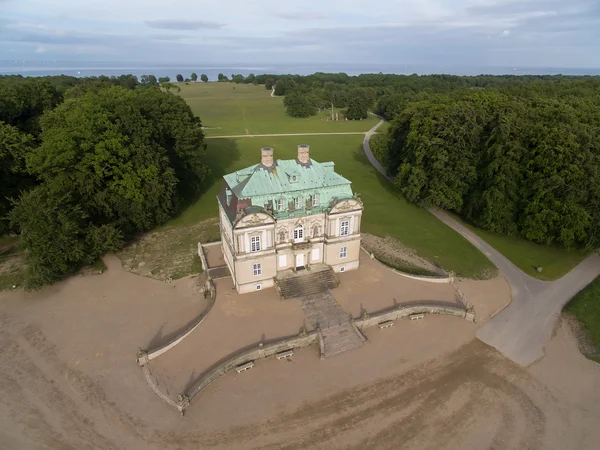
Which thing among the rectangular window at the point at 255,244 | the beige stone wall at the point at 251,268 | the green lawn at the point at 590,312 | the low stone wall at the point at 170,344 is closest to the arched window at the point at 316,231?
the beige stone wall at the point at 251,268

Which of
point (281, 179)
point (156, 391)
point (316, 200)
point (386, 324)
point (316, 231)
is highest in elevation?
point (281, 179)

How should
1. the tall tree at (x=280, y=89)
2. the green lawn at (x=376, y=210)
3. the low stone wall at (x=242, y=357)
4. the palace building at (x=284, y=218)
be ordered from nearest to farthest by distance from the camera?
the low stone wall at (x=242, y=357) < the palace building at (x=284, y=218) < the green lawn at (x=376, y=210) < the tall tree at (x=280, y=89)

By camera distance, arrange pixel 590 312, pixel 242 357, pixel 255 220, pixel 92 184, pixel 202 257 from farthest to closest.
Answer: pixel 92 184 < pixel 202 257 < pixel 590 312 < pixel 255 220 < pixel 242 357

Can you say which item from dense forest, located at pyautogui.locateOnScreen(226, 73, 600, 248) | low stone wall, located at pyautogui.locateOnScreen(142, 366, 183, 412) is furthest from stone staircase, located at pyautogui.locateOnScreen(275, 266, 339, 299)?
dense forest, located at pyautogui.locateOnScreen(226, 73, 600, 248)

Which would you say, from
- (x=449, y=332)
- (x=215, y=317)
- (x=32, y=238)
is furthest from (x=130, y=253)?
(x=449, y=332)

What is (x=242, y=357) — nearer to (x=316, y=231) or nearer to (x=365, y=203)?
(x=316, y=231)

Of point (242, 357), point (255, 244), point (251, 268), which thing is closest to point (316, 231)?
point (255, 244)

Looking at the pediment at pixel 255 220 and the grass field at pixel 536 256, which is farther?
the grass field at pixel 536 256

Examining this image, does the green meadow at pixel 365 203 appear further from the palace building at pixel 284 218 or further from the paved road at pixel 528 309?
the palace building at pixel 284 218
